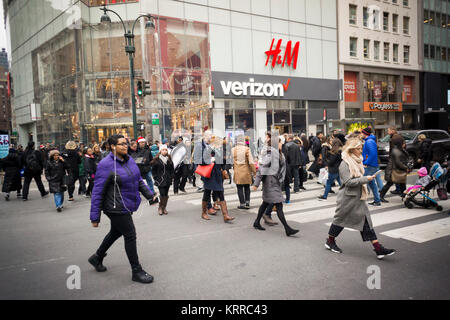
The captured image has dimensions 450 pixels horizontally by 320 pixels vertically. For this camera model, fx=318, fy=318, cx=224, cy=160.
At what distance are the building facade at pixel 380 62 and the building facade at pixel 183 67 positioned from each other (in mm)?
2027

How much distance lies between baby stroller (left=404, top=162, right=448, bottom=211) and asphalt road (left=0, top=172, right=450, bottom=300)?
253 mm

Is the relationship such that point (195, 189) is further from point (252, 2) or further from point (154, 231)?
point (252, 2)

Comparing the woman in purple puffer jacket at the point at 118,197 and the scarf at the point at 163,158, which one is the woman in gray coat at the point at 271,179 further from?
the scarf at the point at 163,158

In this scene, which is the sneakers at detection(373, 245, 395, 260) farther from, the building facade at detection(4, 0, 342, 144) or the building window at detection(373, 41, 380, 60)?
the building window at detection(373, 41, 380, 60)

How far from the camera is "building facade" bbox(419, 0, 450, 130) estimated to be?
122ft

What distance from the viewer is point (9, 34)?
118 feet

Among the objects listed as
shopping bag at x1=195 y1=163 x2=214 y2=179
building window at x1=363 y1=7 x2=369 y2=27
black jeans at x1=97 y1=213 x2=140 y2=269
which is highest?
building window at x1=363 y1=7 x2=369 y2=27

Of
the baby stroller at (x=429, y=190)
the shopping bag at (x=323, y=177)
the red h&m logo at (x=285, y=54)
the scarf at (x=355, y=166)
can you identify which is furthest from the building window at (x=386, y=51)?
the scarf at (x=355, y=166)

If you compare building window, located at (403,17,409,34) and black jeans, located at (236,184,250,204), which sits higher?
building window, located at (403,17,409,34)

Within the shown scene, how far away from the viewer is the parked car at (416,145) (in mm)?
14570

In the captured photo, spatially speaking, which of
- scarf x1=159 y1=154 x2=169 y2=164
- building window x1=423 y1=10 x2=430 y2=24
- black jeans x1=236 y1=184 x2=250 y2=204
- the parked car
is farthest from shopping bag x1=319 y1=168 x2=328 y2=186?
building window x1=423 y1=10 x2=430 y2=24

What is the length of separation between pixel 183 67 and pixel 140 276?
21295 millimetres

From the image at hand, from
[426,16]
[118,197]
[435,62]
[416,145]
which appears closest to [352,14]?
[426,16]
